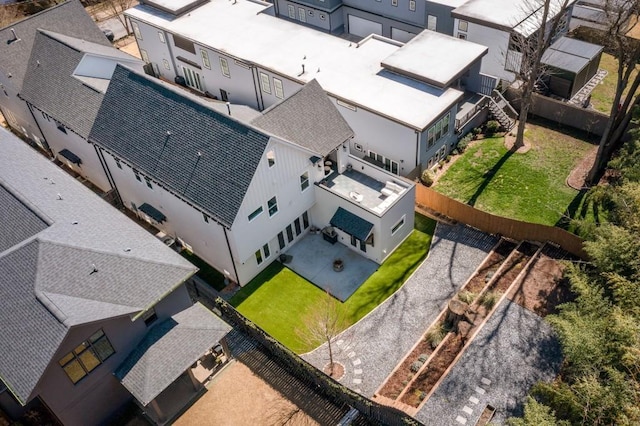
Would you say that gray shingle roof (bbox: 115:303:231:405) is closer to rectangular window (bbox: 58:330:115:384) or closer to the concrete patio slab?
rectangular window (bbox: 58:330:115:384)

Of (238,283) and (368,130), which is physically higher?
(368,130)

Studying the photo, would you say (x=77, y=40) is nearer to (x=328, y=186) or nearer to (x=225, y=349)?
(x=328, y=186)

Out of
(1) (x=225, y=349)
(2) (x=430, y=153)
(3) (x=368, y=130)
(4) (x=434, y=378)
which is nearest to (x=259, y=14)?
(3) (x=368, y=130)

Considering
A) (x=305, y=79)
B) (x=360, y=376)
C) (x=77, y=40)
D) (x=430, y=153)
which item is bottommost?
(x=360, y=376)

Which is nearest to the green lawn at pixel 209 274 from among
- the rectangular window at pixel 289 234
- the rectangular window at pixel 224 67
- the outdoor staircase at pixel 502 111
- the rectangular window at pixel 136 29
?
the rectangular window at pixel 289 234

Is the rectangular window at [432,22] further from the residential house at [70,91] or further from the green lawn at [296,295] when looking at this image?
the residential house at [70,91]

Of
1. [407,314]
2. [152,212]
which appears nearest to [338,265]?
[407,314]

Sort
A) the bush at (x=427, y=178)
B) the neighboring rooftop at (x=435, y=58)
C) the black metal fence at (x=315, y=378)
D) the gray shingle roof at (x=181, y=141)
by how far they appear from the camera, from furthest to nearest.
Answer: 1. the neighboring rooftop at (x=435, y=58)
2. the bush at (x=427, y=178)
3. the gray shingle roof at (x=181, y=141)
4. the black metal fence at (x=315, y=378)

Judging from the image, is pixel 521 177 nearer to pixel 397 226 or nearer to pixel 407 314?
pixel 397 226
